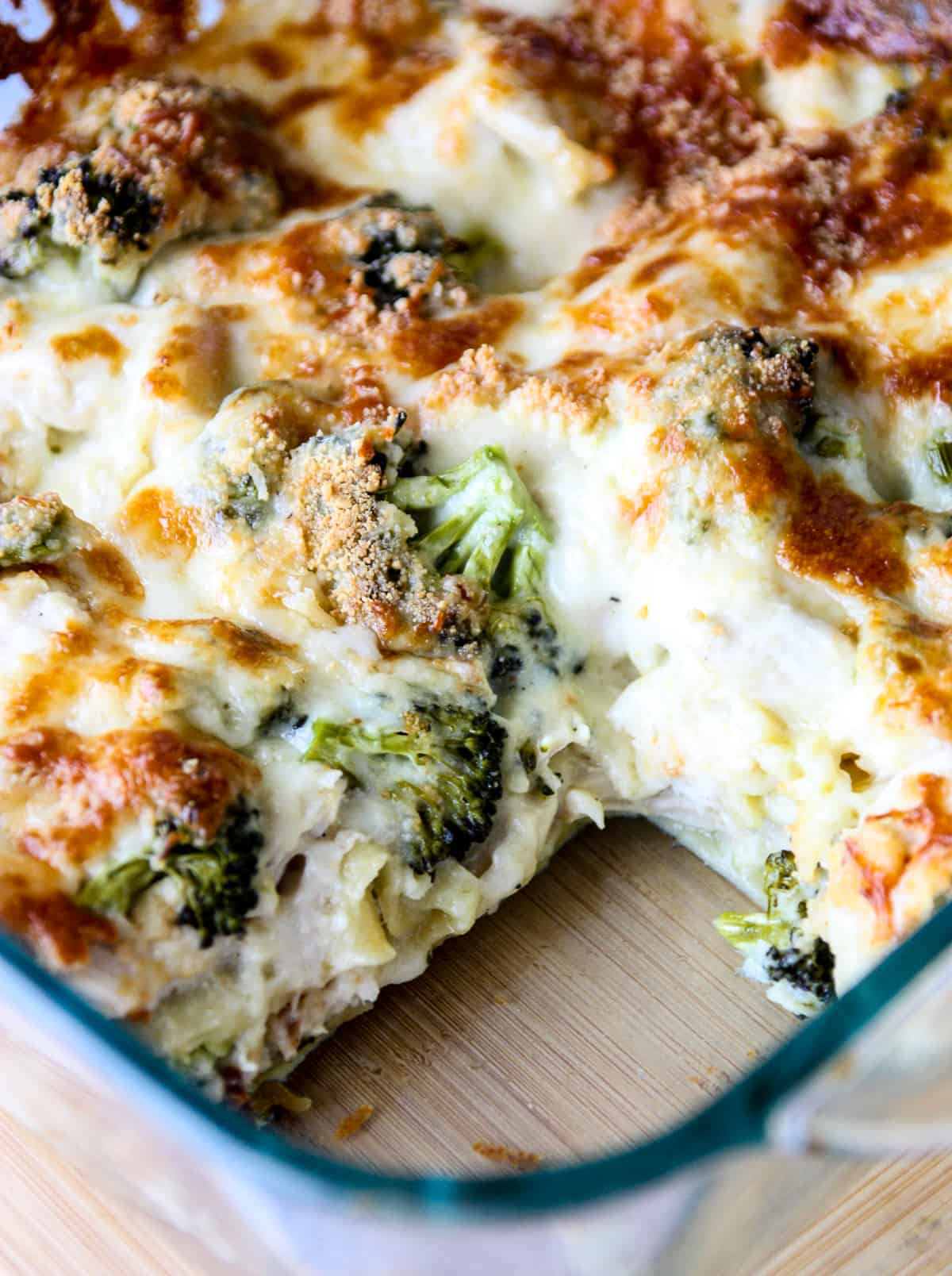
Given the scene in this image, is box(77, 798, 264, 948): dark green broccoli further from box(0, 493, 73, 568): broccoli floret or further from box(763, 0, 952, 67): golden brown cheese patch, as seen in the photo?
box(763, 0, 952, 67): golden brown cheese patch

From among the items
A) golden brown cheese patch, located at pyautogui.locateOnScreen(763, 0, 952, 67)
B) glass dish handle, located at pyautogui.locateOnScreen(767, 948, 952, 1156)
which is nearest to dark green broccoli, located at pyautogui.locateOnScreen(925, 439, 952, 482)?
golden brown cheese patch, located at pyautogui.locateOnScreen(763, 0, 952, 67)

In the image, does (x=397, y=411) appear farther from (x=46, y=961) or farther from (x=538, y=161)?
(x=46, y=961)

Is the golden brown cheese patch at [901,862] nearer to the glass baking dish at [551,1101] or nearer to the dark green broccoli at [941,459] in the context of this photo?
the glass baking dish at [551,1101]

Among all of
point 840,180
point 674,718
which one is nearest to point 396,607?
point 674,718

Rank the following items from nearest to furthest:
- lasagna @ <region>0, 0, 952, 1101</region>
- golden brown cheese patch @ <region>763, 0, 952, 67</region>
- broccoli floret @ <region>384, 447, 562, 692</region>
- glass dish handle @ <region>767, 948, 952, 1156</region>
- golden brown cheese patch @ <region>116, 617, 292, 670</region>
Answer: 1. glass dish handle @ <region>767, 948, 952, 1156</region>
2. lasagna @ <region>0, 0, 952, 1101</region>
3. golden brown cheese patch @ <region>116, 617, 292, 670</region>
4. broccoli floret @ <region>384, 447, 562, 692</region>
5. golden brown cheese patch @ <region>763, 0, 952, 67</region>

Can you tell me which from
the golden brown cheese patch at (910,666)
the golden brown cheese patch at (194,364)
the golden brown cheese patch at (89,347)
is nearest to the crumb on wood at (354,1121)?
the golden brown cheese patch at (910,666)

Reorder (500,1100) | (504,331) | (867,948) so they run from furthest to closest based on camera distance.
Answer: (504,331) < (500,1100) < (867,948)
